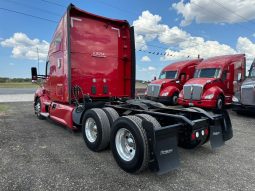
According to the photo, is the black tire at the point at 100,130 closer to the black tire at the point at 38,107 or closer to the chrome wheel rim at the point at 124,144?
the chrome wheel rim at the point at 124,144

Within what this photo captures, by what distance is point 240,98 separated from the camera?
33.8 feet

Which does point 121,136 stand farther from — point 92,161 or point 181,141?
point 181,141

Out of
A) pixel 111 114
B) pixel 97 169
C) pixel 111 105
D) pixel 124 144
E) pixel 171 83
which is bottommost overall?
pixel 97 169

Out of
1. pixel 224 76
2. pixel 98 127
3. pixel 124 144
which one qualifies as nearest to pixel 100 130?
pixel 98 127

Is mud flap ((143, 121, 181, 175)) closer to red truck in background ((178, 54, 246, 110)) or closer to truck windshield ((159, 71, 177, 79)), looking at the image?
red truck in background ((178, 54, 246, 110))

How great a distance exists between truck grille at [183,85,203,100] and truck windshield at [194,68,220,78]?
1359mm

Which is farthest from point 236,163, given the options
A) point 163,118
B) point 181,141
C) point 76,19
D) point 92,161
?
point 76,19

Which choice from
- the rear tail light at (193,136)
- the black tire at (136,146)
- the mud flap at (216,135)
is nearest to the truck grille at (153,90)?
the mud flap at (216,135)

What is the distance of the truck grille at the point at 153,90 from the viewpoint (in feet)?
47.7

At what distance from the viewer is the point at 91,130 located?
17.8ft

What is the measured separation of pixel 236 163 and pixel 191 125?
1.36 metres

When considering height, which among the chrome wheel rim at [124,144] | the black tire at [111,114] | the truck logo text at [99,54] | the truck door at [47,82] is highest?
the truck logo text at [99,54]

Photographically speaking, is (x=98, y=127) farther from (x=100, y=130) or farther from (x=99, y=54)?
(x=99, y=54)

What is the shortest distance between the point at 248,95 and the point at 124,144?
769cm
